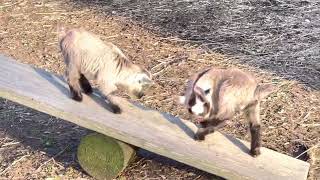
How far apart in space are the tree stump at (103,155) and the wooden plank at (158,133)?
176 mm

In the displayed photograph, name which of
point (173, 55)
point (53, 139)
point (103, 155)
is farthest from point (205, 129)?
point (173, 55)

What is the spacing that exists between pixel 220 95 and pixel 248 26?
11.3 feet

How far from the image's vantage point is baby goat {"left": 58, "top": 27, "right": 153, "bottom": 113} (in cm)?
374

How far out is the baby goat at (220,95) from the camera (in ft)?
10.9

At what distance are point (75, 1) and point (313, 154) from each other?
4410 mm

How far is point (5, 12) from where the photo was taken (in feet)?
23.7

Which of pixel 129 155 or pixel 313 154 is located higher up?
pixel 129 155

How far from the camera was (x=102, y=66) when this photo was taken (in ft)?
12.3

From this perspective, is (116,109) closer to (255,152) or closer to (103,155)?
(103,155)

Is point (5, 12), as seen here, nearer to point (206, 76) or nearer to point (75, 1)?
point (75, 1)

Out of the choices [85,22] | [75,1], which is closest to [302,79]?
[85,22]

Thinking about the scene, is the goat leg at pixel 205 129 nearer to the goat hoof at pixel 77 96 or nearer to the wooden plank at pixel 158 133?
the wooden plank at pixel 158 133

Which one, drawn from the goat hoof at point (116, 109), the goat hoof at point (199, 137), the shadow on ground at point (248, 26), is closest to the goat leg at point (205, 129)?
the goat hoof at point (199, 137)

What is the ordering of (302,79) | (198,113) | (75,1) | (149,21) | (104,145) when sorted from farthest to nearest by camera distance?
(75,1) → (149,21) → (302,79) → (104,145) → (198,113)
